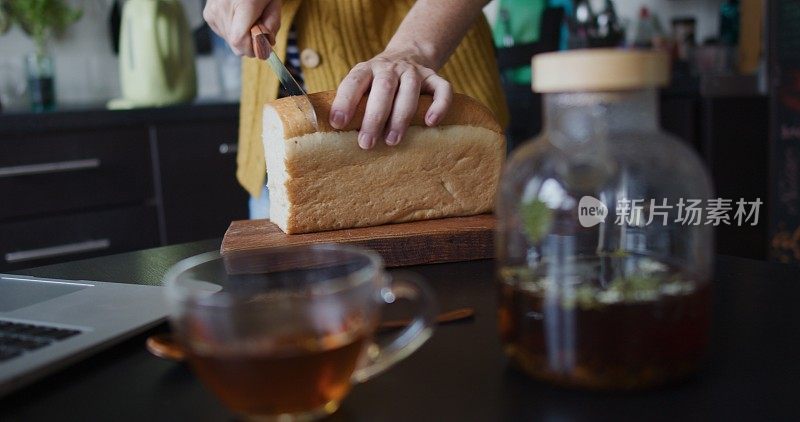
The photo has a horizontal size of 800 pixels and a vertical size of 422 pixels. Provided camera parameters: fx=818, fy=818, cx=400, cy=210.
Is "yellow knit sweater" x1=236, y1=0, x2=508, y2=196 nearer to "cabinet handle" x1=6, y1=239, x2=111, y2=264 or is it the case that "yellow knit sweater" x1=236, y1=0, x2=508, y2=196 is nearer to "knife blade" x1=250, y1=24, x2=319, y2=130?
"knife blade" x1=250, y1=24, x2=319, y2=130

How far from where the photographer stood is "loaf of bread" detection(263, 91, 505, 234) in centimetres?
104

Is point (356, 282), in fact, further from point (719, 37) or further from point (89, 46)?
point (719, 37)

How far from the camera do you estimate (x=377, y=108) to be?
990mm

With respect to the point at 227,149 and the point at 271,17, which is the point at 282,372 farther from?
the point at 227,149

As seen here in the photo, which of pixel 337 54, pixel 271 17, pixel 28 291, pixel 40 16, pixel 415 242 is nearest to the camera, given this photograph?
pixel 28 291

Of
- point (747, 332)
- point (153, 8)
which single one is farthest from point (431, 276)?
point (153, 8)

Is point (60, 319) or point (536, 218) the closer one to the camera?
point (536, 218)

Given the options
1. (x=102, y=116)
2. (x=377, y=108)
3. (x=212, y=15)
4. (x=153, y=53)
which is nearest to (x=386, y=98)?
(x=377, y=108)

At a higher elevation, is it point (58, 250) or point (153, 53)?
point (153, 53)

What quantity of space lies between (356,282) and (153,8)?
2.21 m

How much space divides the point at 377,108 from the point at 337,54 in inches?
17.4

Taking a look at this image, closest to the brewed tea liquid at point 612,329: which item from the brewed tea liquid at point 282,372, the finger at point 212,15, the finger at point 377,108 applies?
the brewed tea liquid at point 282,372

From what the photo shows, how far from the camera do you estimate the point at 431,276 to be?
882 millimetres

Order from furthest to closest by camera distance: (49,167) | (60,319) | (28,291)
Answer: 1. (49,167)
2. (28,291)
3. (60,319)
